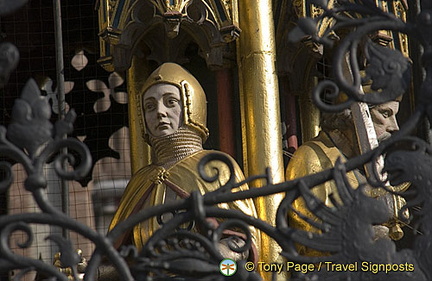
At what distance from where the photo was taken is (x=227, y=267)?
154 inches

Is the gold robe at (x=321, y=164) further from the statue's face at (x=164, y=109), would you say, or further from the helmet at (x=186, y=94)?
the statue's face at (x=164, y=109)

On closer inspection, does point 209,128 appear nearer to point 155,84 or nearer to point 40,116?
point 155,84

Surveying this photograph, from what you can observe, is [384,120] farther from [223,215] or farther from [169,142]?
[223,215]

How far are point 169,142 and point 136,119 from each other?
496 mm

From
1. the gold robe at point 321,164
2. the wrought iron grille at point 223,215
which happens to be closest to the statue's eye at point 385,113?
the gold robe at point 321,164

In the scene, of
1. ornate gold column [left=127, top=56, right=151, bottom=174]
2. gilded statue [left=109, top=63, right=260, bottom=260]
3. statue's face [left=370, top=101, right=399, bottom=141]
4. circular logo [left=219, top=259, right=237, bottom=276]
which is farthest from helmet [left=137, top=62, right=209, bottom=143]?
circular logo [left=219, top=259, right=237, bottom=276]

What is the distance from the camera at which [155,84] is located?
234 inches

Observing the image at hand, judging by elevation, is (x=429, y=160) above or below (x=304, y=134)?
below

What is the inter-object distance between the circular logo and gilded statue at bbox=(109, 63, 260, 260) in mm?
1758

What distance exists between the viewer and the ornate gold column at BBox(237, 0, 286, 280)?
5.97 metres

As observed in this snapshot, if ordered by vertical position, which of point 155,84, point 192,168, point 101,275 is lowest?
point 101,275

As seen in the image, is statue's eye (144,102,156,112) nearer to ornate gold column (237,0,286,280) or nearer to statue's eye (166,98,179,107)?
statue's eye (166,98,179,107)

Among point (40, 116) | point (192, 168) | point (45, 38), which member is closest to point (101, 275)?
point (192, 168)

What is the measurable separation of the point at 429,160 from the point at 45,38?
12.0 feet
